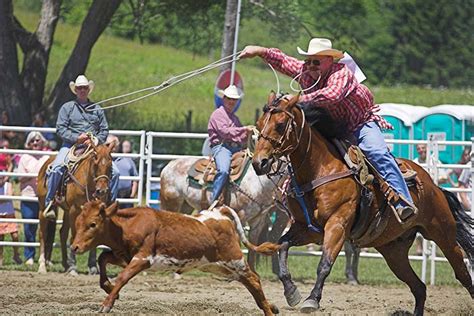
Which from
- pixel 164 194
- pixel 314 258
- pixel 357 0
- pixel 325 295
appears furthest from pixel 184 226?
pixel 357 0

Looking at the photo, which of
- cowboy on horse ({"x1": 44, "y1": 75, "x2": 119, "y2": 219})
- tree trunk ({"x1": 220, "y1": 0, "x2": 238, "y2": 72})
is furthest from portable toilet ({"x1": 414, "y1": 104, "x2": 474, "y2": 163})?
cowboy on horse ({"x1": 44, "y1": 75, "x2": 119, "y2": 219})

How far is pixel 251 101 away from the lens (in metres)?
34.1

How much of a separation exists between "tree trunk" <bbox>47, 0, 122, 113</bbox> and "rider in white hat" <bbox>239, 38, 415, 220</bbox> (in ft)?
35.7

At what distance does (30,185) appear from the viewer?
44.7 ft

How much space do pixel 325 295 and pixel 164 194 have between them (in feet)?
8.22

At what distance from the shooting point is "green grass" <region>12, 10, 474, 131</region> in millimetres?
27056

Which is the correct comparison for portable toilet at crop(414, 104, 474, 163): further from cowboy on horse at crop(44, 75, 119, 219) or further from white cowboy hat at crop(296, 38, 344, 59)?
white cowboy hat at crop(296, 38, 344, 59)

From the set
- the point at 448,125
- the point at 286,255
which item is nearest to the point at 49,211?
the point at 286,255

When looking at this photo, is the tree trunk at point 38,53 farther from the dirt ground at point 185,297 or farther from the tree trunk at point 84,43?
the dirt ground at point 185,297

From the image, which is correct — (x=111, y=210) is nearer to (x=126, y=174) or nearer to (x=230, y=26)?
(x=126, y=174)

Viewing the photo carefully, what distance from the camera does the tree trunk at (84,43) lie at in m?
19.2

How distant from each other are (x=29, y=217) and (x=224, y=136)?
120 inches

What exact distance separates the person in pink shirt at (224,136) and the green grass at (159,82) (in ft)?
37.8

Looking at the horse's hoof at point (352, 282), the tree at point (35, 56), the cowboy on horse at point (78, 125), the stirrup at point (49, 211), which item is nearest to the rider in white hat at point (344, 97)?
the cowboy on horse at point (78, 125)
